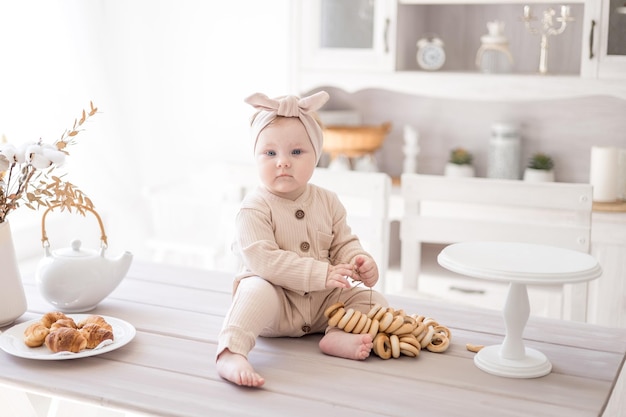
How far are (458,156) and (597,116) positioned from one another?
504 millimetres

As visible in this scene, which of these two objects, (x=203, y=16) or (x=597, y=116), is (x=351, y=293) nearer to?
(x=597, y=116)

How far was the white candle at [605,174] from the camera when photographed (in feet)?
8.73

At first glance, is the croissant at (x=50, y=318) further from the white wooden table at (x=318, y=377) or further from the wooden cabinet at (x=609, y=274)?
the wooden cabinet at (x=609, y=274)

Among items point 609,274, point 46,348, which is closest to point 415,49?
point 609,274

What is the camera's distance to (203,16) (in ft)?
11.0

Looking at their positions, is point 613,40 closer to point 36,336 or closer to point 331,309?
point 331,309

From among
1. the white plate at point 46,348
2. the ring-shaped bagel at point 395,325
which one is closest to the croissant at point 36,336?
the white plate at point 46,348

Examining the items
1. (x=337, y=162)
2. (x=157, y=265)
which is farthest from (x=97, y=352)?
(x=337, y=162)

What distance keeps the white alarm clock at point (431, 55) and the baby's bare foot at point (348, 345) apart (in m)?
1.71

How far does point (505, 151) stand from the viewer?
116 inches

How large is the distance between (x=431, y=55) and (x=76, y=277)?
5.62 feet

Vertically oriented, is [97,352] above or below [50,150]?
below

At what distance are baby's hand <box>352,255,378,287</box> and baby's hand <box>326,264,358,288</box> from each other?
3 centimetres

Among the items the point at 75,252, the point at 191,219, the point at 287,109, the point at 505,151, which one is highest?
the point at 287,109
